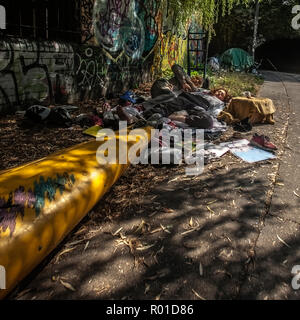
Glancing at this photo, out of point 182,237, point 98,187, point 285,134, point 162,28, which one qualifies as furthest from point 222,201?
point 162,28

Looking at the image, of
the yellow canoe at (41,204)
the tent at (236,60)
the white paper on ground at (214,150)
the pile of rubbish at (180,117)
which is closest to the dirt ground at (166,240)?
the yellow canoe at (41,204)

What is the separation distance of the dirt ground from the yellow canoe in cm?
21

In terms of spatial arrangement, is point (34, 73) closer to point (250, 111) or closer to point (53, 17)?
point (53, 17)

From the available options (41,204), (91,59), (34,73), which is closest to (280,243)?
(41,204)

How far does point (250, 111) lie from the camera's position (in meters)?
5.60

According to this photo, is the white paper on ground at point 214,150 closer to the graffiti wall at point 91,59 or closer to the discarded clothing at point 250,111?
the discarded clothing at point 250,111

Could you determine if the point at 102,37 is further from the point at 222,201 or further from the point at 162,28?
the point at 222,201

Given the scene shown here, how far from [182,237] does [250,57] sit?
19546 mm

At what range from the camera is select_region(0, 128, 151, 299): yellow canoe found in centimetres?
160

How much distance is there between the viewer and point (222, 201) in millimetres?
2791

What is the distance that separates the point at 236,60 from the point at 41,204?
65.3 feet

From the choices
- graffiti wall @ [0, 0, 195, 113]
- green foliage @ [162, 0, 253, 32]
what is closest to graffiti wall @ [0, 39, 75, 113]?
graffiti wall @ [0, 0, 195, 113]

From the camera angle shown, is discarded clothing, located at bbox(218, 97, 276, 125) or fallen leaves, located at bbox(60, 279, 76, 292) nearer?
fallen leaves, located at bbox(60, 279, 76, 292)

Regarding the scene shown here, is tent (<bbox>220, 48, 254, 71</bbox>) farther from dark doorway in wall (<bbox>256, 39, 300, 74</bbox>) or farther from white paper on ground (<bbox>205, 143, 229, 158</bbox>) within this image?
white paper on ground (<bbox>205, 143, 229, 158</bbox>)
